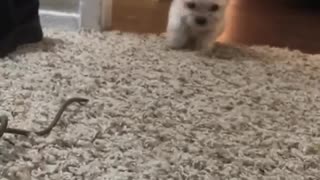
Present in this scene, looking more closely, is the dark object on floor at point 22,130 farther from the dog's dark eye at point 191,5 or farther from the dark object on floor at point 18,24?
the dog's dark eye at point 191,5

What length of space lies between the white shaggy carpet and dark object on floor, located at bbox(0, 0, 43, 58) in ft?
0.13

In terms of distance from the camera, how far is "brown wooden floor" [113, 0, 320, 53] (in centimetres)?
220

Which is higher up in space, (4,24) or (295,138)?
(4,24)

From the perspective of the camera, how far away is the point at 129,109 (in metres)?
1.47

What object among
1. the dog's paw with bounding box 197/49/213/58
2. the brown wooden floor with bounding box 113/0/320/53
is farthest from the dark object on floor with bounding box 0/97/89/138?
the brown wooden floor with bounding box 113/0/320/53

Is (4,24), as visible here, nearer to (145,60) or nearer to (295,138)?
(145,60)

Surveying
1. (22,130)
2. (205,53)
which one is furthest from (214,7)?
(22,130)

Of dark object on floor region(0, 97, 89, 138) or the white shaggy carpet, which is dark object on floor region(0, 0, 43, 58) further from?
dark object on floor region(0, 97, 89, 138)

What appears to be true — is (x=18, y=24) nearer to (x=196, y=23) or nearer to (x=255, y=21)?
(x=196, y=23)

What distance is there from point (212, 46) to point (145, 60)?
278mm

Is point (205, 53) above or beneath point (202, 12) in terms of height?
beneath

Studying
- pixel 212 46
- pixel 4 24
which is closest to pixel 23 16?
pixel 4 24

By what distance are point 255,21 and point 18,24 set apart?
3.22 ft

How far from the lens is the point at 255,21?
8.11 feet
